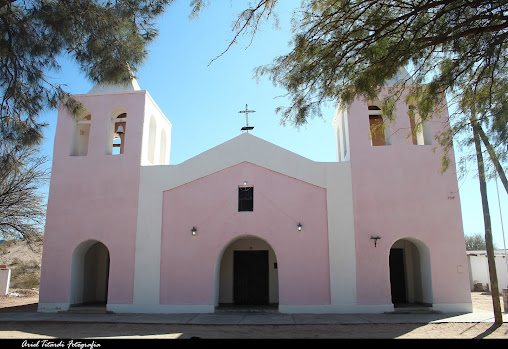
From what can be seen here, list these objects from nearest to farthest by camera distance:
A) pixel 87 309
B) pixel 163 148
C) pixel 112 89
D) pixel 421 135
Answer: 1. pixel 87 309
2. pixel 421 135
3. pixel 112 89
4. pixel 163 148

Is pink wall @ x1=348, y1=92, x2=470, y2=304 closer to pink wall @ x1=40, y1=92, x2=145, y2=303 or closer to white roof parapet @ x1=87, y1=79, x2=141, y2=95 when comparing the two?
pink wall @ x1=40, y1=92, x2=145, y2=303

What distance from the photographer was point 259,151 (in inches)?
566

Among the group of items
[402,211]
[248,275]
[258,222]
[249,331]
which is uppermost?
[402,211]

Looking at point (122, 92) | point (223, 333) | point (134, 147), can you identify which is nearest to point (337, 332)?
point (223, 333)

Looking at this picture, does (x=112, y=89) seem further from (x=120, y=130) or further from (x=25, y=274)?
(x=25, y=274)

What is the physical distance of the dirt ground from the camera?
9.66 metres

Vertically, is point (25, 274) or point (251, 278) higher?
point (251, 278)

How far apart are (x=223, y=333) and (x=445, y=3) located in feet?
27.5

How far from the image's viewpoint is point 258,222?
13.8 meters

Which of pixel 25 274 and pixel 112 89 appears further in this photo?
pixel 25 274

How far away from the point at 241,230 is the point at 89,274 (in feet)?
20.6

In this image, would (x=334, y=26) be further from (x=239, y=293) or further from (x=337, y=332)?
(x=239, y=293)

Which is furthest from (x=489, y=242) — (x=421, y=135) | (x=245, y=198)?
(x=245, y=198)

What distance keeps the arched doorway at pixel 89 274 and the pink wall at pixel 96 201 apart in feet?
0.98
